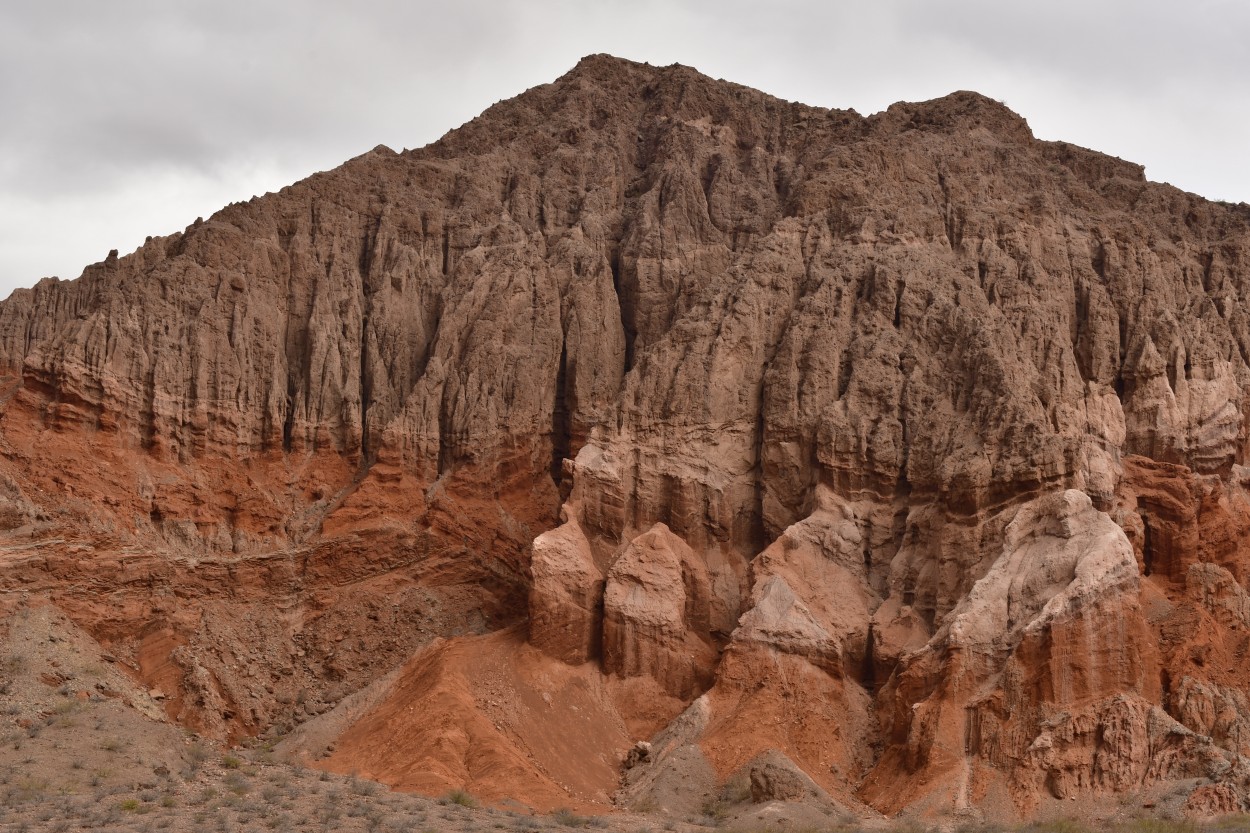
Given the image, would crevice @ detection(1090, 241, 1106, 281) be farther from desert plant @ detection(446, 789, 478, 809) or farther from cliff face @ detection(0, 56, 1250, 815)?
desert plant @ detection(446, 789, 478, 809)

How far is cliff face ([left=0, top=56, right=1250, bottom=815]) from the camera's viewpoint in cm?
4400

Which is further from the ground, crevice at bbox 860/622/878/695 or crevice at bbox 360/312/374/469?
crevice at bbox 360/312/374/469

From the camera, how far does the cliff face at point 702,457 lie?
44000 millimetres

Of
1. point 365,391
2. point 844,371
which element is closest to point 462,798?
point 844,371

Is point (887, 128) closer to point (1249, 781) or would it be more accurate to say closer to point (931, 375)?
point (931, 375)

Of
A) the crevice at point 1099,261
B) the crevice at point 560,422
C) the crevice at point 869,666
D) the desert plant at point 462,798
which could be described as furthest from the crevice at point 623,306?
the desert plant at point 462,798

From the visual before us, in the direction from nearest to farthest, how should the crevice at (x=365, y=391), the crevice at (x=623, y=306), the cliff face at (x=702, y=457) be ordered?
the cliff face at (x=702, y=457) → the crevice at (x=365, y=391) → the crevice at (x=623, y=306)

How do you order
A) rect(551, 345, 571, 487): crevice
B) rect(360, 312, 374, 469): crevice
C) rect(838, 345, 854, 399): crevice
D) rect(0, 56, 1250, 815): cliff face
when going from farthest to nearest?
1. rect(551, 345, 571, 487): crevice
2. rect(360, 312, 374, 469): crevice
3. rect(838, 345, 854, 399): crevice
4. rect(0, 56, 1250, 815): cliff face

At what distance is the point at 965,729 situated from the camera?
140 ft

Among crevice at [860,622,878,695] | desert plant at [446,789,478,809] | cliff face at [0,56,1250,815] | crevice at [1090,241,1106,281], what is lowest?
desert plant at [446,789,478,809]

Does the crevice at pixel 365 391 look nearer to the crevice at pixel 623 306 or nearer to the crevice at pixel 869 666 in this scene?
the crevice at pixel 623 306

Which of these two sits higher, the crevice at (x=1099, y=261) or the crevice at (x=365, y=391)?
the crevice at (x=1099, y=261)

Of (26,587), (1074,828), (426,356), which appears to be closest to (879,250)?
(426,356)

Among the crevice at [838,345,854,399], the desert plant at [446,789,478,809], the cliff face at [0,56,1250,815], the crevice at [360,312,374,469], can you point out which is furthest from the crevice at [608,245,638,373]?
the desert plant at [446,789,478,809]
